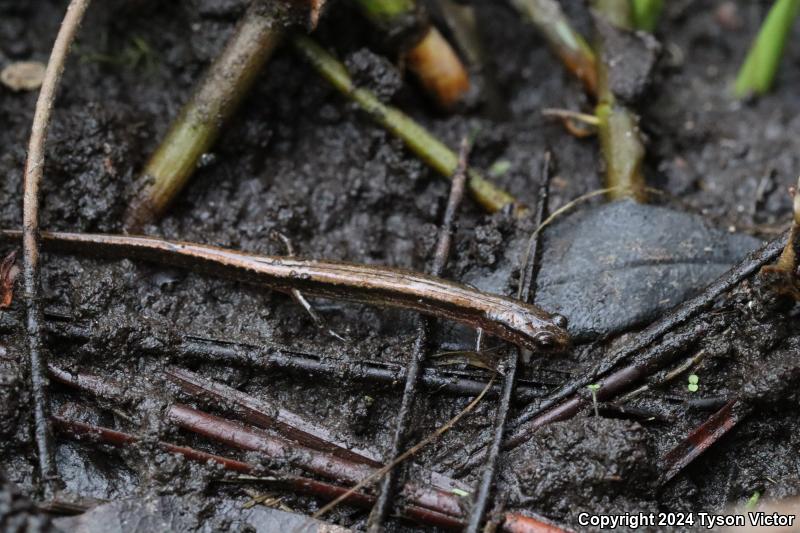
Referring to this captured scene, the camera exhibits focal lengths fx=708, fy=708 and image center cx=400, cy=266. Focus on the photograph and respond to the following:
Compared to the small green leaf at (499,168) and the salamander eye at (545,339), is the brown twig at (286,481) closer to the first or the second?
the salamander eye at (545,339)

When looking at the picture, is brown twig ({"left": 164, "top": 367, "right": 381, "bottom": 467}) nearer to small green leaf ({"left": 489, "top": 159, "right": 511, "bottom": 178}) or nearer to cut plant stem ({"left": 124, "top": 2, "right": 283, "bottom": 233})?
cut plant stem ({"left": 124, "top": 2, "right": 283, "bottom": 233})

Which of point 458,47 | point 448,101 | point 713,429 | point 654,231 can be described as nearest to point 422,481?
point 713,429

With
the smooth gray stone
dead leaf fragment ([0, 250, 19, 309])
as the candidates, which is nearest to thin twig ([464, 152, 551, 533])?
the smooth gray stone

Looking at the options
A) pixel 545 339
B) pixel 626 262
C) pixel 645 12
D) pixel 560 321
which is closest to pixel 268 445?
pixel 545 339

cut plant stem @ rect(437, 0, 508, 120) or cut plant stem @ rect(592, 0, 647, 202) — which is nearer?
cut plant stem @ rect(592, 0, 647, 202)

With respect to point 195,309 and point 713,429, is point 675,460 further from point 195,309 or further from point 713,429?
point 195,309

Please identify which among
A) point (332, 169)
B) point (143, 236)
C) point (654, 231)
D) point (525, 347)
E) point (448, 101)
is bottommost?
point (525, 347)

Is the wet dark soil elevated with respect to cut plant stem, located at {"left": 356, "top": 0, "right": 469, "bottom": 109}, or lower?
lower
